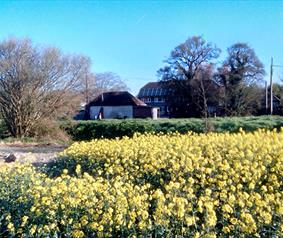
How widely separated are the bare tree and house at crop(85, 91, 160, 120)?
2323 cm

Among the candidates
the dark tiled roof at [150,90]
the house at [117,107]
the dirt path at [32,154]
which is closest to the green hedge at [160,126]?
the dirt path at [32,154]

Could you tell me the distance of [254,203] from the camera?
3.36 m

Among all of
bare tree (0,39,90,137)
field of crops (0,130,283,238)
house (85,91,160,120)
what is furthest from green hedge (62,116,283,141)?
house (85,91,160,120)

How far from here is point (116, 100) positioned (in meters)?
46.1

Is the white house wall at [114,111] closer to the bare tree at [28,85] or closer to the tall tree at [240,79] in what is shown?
the tall tree at [240,79]

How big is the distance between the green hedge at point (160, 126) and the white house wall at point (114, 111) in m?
22.3

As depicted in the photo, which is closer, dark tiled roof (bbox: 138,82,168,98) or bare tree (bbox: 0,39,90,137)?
bare tree (bbox: 0,39,90,137)

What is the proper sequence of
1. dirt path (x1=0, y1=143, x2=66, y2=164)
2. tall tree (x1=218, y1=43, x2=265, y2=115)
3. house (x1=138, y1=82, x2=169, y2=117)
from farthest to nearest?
house (x1=138, y1=82, x2=169, y2=117)
tall tree (x1=218, y1=43, x2=265, y2=115)
dirt path (x1=0, y1=143, x2=66, y2=164)

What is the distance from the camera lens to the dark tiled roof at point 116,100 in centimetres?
4544

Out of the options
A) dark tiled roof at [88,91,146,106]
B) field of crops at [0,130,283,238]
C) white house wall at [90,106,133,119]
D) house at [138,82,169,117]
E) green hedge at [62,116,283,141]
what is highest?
house at [138,82,169,117]

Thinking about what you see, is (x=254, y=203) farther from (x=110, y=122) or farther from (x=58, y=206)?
(x=110, y=122)

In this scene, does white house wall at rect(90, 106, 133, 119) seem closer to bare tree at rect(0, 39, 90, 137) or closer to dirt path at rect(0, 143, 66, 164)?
bare tree at rect(0, 39, 90, 137)

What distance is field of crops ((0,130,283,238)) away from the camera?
10.1ft

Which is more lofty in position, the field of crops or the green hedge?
the green hedge
